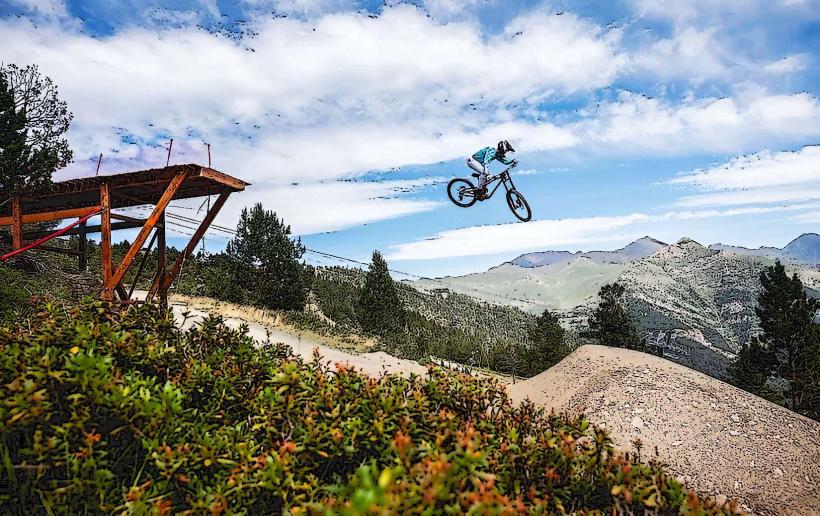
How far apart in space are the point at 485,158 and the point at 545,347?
23544 mm

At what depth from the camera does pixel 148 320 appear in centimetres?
467

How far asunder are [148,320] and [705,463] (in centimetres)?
1029

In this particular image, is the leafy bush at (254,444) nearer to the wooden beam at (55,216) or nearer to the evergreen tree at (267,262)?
the wooden beam at (55,216)

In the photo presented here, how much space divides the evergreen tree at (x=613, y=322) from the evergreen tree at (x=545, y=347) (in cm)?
337

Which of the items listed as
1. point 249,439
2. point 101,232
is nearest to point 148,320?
→ point 249,439

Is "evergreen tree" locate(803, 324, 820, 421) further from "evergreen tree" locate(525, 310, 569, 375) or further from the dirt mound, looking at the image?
the dirt mound

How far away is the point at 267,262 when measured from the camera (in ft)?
115

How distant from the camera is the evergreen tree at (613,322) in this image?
2783 cm

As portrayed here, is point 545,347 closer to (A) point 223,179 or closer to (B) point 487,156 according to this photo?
(B) point 487,156

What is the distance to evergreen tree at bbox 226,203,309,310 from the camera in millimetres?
34094

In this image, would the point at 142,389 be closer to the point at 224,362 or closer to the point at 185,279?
the point at 224,362

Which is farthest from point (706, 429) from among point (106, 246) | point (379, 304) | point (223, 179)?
point (379, 304)

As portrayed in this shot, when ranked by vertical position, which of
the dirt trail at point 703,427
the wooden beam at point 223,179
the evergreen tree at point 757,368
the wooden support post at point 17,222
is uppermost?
the wooden beam at point 223,179

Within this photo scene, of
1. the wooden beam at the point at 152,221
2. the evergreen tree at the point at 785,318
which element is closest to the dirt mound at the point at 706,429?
the wooden beam at the point at 152,221
